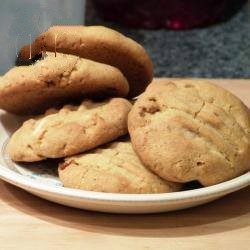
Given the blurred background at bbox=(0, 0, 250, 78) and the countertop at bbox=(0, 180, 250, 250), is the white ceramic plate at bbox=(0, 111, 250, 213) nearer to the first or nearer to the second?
the countertop at bbox=(0, 180, 250, 250)

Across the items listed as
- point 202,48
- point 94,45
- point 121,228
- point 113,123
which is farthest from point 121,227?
point 202,48

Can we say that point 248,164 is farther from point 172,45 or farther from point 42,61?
point 172,45

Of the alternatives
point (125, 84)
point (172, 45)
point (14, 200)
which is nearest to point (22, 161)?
point (14, 200)

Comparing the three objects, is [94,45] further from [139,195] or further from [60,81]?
[139,195]

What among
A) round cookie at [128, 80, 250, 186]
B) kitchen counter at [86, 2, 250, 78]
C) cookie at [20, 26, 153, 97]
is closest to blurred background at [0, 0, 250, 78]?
kitchen counter at [86, 2, 250, 78]

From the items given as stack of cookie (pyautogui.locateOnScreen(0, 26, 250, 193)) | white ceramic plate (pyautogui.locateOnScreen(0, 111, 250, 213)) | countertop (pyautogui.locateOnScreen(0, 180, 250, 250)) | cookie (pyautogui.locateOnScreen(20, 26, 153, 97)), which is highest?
cookie (pyautogui.locateOnScreen(20, 26, 153, 97))

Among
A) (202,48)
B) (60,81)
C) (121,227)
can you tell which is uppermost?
(60,81)
